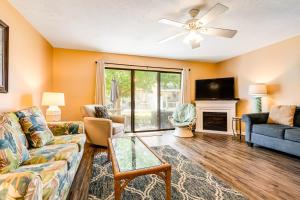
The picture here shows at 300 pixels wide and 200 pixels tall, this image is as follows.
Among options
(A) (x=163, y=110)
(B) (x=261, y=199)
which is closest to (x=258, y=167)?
(B) (x=261, y=199)

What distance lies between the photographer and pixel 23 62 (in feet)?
8.21

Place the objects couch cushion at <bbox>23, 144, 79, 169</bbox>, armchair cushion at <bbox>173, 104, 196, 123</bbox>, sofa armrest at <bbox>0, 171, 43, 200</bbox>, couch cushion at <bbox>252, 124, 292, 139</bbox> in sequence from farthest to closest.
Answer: armchair cushion at <bbox>173, 104, 196, 123</bbox> → couch cushion at <bbox>252, 124, 292, 139</bbox> → couch cushion at <bbox>23, 144, 79, 169</bbox> → sofa armrest at <bbox>0, 171, 43, 200</bbox>

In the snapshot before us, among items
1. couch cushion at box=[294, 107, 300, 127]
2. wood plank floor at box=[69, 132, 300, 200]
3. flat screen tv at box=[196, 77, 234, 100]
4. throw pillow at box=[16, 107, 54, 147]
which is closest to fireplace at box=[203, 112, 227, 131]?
flat screen tv at box=[196, 77, 234, 100]

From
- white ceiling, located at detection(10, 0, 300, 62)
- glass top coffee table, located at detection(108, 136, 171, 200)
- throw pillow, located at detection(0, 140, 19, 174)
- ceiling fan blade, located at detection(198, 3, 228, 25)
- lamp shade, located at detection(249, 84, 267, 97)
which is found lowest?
glass top coffee table, located at detection(108, 136, 171, 200)

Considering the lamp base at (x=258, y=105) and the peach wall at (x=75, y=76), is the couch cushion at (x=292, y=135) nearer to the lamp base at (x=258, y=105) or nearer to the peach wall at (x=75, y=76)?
the lamp base at (x=258, y=105)

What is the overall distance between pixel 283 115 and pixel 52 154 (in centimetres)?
403

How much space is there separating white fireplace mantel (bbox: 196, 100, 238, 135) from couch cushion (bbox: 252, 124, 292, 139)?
1324mm

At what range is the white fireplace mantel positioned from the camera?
4621 mm

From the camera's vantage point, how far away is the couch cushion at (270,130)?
2.83m

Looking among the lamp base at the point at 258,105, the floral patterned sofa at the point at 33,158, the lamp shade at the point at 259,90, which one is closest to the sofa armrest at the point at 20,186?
the floral patterned sofa at the point at 33,158

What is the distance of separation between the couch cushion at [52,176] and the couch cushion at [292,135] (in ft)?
11.0

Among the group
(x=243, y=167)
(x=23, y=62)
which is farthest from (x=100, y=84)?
(x=243, y=167)

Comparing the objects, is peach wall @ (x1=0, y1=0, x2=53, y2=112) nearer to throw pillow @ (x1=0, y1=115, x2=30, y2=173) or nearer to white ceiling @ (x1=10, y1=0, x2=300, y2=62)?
white ceiling @ (x1=10, y1=0, x2=300, y2=62)

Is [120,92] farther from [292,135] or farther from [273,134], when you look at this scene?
[292,135]
